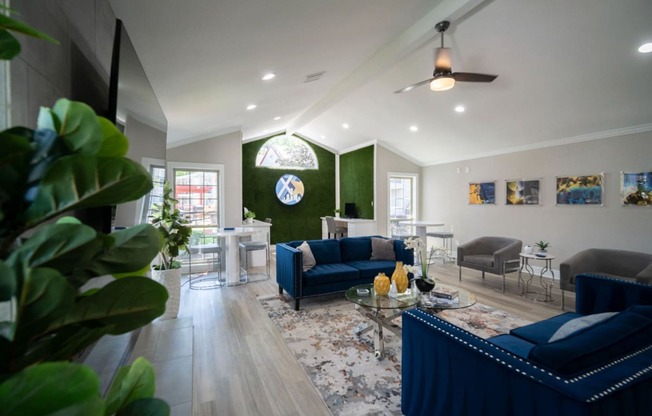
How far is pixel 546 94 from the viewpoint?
4.11m

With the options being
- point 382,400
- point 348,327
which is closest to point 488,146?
point 348,327

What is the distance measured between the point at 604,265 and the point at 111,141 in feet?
17.7

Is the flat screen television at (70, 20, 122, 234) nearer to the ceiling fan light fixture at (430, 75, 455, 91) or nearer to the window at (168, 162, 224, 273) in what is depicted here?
the ceiling fan light fixture at (430, 75, 455, 91)

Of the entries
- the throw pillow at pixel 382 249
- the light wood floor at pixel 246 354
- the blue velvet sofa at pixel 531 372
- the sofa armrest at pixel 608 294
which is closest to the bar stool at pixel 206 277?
the light wood floor at pixel 246 354

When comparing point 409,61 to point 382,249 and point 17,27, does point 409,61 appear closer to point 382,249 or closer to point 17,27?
point 382,249

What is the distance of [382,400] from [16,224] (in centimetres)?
232

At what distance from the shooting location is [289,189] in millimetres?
8344

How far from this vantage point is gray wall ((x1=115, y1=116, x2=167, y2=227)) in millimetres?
1643

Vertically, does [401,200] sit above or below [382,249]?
above

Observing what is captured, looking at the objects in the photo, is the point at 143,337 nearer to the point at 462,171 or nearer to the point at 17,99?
the point at 17,99

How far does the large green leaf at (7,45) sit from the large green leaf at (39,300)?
325mm

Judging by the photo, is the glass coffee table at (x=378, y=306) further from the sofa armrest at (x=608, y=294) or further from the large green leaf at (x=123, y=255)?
the large green leaf at (x=123, y=255)

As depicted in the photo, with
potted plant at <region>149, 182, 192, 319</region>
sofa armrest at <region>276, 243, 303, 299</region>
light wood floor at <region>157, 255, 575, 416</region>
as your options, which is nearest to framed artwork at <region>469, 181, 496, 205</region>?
light wood floor at <region>157, 255, 575, 416</region>

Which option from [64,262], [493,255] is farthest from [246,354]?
[493,255]
